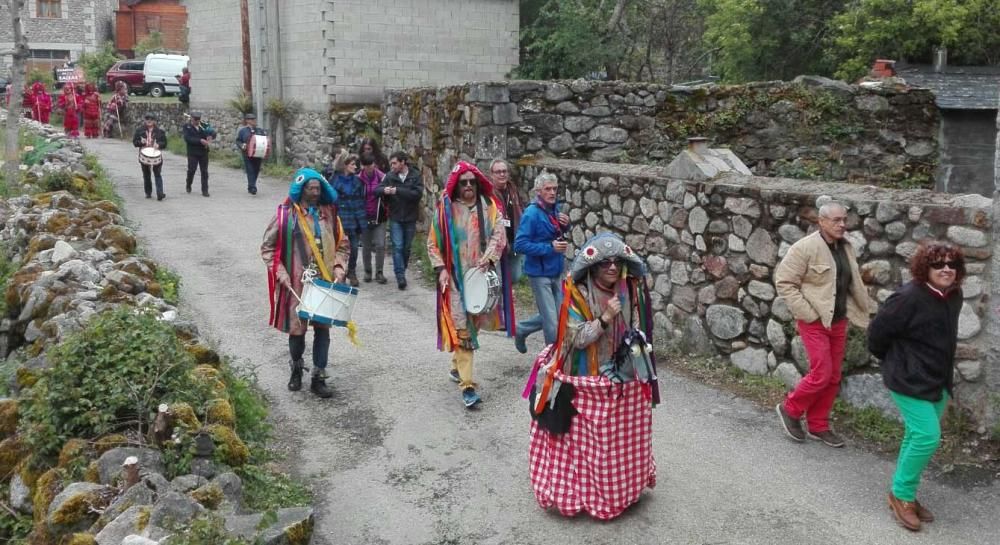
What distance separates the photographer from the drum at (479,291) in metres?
6.95

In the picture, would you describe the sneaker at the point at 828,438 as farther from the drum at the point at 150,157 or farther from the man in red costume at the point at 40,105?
the man in red costume at the point at 40,105

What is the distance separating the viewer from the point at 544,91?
35.6 ft

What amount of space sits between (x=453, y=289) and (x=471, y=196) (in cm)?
72

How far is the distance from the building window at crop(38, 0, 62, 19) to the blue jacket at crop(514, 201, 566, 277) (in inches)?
1940

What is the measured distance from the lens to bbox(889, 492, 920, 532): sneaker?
4.90 metres

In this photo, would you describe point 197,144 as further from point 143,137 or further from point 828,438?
point 828,438

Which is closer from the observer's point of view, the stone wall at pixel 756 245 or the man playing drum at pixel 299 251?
the stone wall at pixel 756 245

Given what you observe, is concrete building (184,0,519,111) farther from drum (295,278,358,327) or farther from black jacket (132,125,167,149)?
drum (295,278,358,327)

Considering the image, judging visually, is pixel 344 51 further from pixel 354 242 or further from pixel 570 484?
pixel 570 484

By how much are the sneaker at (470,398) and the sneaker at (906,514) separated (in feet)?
9.59

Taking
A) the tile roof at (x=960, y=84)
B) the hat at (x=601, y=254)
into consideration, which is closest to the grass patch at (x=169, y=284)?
the hat at (x=601, y=254)

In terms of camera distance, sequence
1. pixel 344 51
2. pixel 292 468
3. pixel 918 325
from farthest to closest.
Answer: pixel 344 51 < pixel 292 468 < pixel 918 325

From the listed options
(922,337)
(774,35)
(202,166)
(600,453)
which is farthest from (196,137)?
(922,337)

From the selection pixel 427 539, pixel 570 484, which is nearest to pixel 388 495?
pixel 427 539
